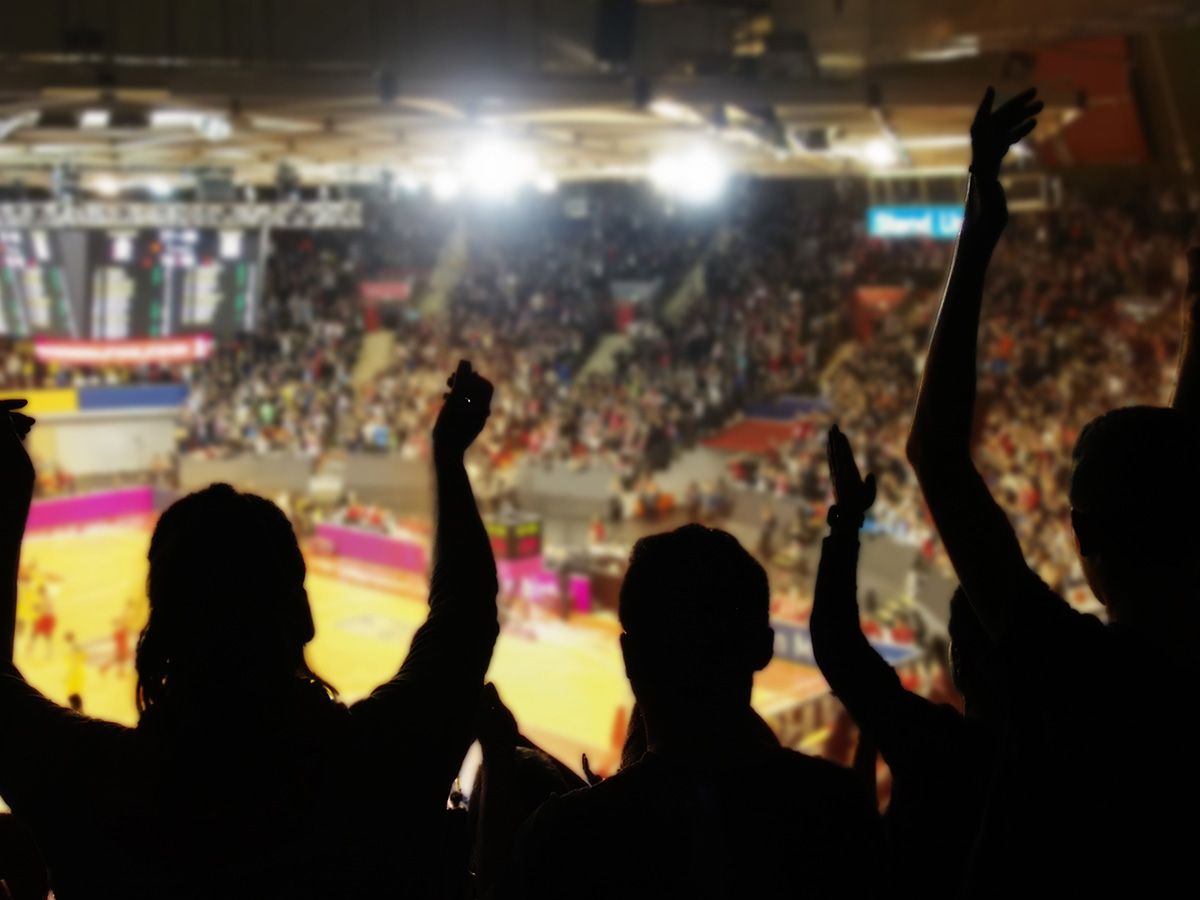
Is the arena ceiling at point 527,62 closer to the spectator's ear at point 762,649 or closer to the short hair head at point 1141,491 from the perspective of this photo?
the short hair head at point 1141,491

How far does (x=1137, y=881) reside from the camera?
1.38 metres

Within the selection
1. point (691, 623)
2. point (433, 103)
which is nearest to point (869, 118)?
point (433, 103)

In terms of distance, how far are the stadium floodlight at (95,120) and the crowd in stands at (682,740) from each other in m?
11.1

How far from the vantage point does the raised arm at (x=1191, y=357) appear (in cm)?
214

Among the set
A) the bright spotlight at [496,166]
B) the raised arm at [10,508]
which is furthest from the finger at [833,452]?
the bright spotlight at [496,166]

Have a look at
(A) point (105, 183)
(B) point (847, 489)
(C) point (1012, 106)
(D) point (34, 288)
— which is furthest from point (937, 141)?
(D) point (34, 288)

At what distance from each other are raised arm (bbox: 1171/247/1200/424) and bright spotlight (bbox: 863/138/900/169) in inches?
403

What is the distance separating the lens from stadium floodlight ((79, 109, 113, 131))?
36.7 ft

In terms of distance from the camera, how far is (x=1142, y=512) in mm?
1508

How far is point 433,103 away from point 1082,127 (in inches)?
695

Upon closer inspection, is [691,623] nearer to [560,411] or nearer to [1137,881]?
[1137,881]

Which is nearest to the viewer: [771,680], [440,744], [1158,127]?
[440,744]

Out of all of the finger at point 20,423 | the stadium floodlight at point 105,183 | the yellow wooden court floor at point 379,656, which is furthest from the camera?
the stadium floodlight at point 105,183

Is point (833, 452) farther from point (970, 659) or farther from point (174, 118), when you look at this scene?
point (174, 118)
